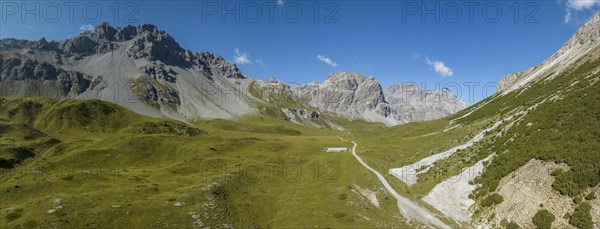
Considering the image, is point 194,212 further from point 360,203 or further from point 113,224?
point 360,203

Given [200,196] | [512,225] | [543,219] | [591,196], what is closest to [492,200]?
[512,225]

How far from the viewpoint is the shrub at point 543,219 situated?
3800 cm

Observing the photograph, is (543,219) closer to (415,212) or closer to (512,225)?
(512,225)

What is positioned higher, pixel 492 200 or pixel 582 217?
pixel 582 217

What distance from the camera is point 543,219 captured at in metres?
38.7

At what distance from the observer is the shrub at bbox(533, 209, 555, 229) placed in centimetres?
3800

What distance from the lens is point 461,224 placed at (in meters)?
46.6

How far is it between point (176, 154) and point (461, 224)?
106 meters

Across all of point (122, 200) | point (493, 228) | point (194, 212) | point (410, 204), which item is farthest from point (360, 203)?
point (122, 200)

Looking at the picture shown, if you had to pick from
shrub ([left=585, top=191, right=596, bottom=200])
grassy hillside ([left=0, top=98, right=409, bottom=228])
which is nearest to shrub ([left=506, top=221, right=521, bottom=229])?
shrub ([left=585, top=191, right=596, bottom=200])

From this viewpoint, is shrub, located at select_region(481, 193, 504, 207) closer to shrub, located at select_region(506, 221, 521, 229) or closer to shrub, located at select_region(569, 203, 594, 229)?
shrub, located at select_region(506, 221, 521, 229)

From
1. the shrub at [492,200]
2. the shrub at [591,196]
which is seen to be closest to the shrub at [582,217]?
the shrub at [591,196]

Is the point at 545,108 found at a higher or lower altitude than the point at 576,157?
higher

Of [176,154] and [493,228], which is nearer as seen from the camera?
[493,228]
